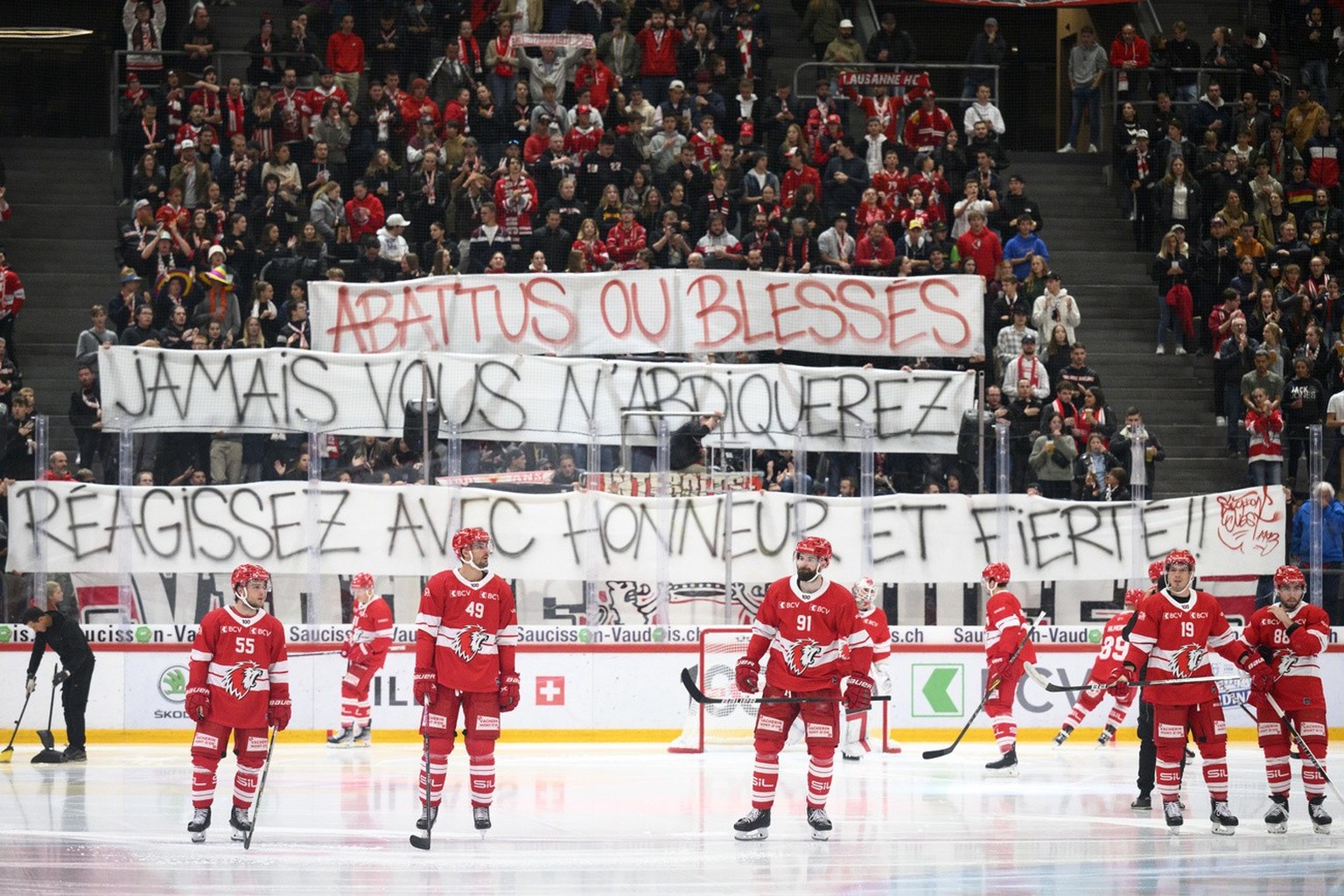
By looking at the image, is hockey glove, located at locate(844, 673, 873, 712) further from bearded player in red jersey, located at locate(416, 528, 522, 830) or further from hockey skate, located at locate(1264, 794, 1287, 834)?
hockey skate, located at locate(1264, 794, 1287, 834)

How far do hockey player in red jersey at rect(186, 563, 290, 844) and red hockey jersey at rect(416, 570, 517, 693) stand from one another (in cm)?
108

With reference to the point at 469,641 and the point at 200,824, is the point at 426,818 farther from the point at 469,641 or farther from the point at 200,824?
the point at 200,824

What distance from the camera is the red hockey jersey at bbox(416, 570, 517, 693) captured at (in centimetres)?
1334

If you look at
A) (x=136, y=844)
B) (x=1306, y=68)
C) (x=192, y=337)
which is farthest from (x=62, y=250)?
(x=1306, y=68)

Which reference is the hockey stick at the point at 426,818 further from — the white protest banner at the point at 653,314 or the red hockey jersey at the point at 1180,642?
the white protest banner at the point at 653,314

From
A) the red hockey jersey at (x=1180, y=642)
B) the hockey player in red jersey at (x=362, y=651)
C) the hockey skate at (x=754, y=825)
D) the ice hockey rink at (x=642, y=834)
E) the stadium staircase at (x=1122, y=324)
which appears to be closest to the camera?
the ice hockey rink at (x=642, y=834)

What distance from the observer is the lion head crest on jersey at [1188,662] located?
46.2 feet

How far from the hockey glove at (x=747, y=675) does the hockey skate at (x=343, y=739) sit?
736 cm

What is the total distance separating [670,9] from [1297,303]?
9135 millimetres

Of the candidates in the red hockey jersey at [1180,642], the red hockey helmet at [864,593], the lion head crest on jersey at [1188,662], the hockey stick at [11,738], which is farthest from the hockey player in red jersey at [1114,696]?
the hockey stick at [11,738]

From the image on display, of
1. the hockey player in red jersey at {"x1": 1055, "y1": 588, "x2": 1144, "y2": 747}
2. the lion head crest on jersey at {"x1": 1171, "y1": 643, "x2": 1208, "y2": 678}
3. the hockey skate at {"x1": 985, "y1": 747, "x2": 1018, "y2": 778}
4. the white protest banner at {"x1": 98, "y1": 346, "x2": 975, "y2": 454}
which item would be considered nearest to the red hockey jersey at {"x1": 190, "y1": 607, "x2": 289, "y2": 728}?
the lion head crest on jersey at {"x1": 1171, "y1": 643, "x2": 1208, "y2": 678}

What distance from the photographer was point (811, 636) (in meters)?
13.5

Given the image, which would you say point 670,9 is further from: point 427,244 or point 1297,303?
point 1297,303

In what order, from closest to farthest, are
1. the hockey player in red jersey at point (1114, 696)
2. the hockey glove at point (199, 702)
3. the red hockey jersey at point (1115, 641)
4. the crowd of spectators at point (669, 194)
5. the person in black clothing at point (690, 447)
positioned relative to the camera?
the hockey glove at point (199, 702)
the red hockey jersey at point (1115, 641)
the hockey player in red jersey at point (1114, 696)
the person in black clothing at point (690, 447)
the crowd of spectators at point (669, 194)
